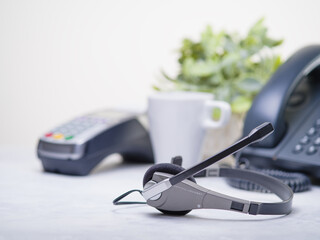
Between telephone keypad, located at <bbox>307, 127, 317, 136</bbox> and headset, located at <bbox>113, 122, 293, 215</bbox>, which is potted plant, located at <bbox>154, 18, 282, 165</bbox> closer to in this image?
telephone keypad, located at <bbox>307, 127, 317, 136</bbox>

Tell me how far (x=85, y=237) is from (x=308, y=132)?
0.34 meters

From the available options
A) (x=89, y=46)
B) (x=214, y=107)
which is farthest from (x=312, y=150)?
(x=89, y=46)

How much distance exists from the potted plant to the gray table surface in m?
0.13

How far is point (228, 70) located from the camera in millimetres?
718

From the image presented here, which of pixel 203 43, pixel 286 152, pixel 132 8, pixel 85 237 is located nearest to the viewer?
pixel 85 237

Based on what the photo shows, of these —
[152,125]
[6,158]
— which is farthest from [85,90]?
[152,125]

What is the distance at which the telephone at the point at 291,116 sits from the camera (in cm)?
59

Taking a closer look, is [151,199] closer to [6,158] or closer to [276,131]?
[276,131]

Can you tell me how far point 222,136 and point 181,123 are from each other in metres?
0.11

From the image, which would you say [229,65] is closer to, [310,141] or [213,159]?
[310,141]

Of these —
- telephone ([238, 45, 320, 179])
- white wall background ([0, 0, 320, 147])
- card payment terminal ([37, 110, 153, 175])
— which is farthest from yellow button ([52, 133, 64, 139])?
white wall background ([0, 0, 320, 147])

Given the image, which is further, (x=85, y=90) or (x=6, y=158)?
(x=85, y=90)

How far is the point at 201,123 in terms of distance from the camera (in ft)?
2.07

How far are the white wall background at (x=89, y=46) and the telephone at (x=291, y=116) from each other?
442mm
